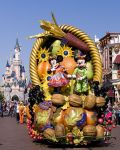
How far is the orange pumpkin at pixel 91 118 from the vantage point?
38.7 feet

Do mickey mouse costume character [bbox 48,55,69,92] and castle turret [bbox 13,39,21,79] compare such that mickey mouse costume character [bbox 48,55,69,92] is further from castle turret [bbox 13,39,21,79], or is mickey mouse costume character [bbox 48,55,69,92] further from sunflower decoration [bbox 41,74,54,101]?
castle turret [bbox 13,39,21,79]

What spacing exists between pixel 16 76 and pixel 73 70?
13299cm

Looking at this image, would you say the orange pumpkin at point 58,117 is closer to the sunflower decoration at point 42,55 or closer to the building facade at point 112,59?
the sunflower decoration at point 42,55

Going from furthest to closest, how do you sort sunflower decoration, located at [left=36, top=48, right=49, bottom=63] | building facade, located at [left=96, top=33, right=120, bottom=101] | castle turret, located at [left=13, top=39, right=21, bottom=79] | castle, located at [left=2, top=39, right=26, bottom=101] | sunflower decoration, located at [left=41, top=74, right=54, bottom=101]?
castle turret, located at [left=13, top=39, right=21, bottom=79] → castle, located at [left=2, top=39, right=26, bottom=101] → building facade, located at [left=96, top=33, right=120, bottom=101] → sunflower decoration, located at [left=36, top=48, right=49, bottom=63] → sunflower decoration, located at [left=41, top=74, right=54, bottom=101]

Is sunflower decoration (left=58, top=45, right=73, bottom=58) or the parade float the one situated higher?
sunflower decoration (left=58, top=45, right=73, bottom=58)

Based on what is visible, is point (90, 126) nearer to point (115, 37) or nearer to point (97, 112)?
point (97, 112)

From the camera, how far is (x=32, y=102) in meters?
13.0

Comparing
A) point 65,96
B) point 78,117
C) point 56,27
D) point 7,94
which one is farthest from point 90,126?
point 7,94

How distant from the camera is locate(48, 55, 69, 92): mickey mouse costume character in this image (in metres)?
12.3

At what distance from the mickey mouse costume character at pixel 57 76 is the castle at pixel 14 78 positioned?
405 ft

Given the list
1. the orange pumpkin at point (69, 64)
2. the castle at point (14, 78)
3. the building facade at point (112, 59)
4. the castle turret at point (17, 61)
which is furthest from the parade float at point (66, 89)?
the castle turret at point (17, 61)

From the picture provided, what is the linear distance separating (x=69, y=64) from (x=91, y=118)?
187cm

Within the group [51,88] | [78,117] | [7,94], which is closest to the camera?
[78,117]

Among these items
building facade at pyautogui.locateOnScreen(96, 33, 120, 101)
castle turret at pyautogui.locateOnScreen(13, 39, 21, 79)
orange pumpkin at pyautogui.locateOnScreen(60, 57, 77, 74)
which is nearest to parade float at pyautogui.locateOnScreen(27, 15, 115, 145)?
orange pumpkin at pyautogui.locateOnScreen(60, 57, 77, 74)
